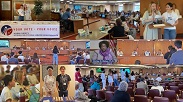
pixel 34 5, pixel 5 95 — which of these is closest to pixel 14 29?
pixel 5 95

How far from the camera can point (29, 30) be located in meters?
5.63

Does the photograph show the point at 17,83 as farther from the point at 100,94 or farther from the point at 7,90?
the point at 100,94

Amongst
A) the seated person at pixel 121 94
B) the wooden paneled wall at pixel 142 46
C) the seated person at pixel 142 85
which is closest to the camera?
the seated person at pixel 121 94

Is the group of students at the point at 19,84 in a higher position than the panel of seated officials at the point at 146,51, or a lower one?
lower

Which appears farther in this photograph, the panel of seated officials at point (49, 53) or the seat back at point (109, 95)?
the seat back at point (109, 95)

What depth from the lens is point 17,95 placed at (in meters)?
3.61

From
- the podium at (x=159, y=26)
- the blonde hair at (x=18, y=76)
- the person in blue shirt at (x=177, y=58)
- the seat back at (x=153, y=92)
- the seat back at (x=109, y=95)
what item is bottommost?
the seat back at (x=153, y=92)

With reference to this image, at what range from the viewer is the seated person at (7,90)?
3604 mm

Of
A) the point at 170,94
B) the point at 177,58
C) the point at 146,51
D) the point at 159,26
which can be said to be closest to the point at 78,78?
Result: the point at 146,51

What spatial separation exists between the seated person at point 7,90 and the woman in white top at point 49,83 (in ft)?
1.11

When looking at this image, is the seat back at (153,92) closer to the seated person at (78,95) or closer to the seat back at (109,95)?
the seat back at (109,95)

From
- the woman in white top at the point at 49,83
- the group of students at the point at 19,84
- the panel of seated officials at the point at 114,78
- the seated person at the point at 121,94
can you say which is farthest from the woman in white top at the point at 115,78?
the group of students at the point at 19,84

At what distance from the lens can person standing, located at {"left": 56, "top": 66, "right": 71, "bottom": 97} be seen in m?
3.71

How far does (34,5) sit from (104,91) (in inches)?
227
